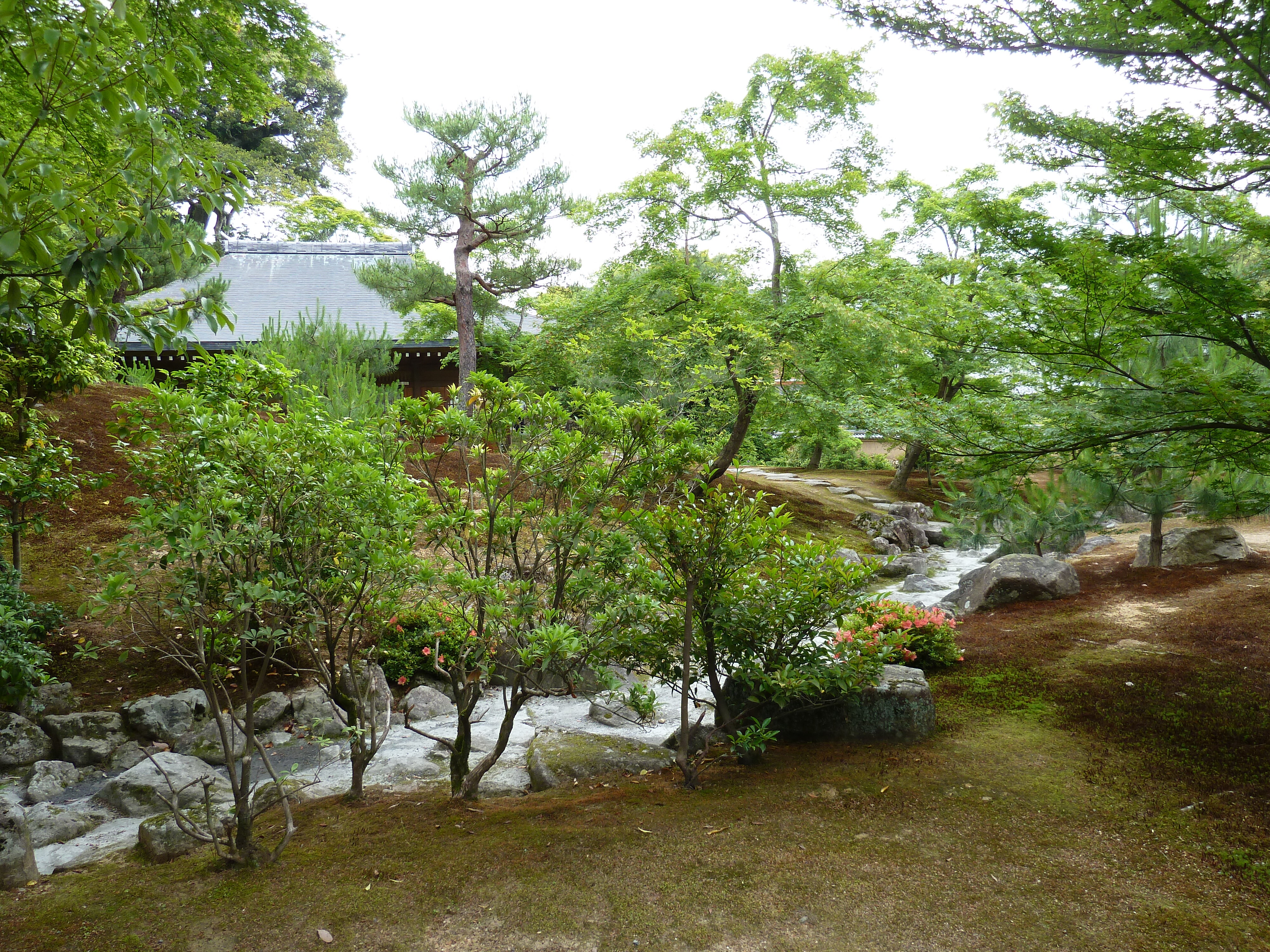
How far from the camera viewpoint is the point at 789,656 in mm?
4453

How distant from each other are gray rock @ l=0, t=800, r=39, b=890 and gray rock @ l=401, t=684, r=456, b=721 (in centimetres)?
303

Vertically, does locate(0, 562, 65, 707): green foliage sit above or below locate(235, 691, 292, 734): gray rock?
above

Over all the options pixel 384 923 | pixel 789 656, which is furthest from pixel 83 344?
pixel 789 656

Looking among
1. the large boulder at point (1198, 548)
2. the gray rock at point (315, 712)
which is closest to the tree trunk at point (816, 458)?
the large boulder at point (1198, 548)

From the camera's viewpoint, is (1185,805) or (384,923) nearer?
(384,923)

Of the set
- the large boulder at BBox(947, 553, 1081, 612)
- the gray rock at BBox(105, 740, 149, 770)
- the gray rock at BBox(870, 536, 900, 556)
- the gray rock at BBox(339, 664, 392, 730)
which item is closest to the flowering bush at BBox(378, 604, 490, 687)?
the gray rock at BBox(339, 664, 392, 730)

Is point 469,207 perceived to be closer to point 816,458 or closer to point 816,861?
point 816,861

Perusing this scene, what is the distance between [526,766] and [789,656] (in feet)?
7.38

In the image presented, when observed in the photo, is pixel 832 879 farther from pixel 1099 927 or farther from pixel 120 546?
pixel 120 546

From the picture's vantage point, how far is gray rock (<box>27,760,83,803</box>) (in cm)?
514

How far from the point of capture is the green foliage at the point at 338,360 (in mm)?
10812

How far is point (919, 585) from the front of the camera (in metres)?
12.0

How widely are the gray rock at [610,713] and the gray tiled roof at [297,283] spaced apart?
1448 centimetres

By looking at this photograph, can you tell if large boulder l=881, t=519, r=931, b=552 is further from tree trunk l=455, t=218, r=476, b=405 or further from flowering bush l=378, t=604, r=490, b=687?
flowering bush l=378, t=604, r=490, b=687
